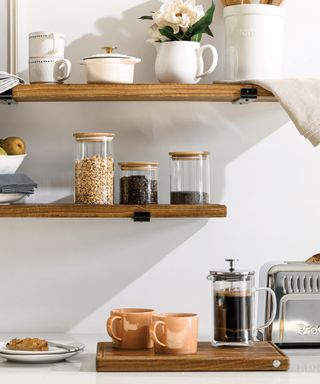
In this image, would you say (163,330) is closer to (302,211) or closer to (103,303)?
(103,303)

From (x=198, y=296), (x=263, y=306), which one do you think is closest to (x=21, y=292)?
(x=198, y=296)

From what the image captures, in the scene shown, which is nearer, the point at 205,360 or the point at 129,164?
the point at 205,360

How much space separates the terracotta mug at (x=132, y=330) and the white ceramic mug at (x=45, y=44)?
65cm

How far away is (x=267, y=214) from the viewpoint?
2.37 meters

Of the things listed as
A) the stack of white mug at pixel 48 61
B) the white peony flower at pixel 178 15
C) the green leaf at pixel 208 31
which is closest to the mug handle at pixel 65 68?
the stack of white mug at pixel 48 61

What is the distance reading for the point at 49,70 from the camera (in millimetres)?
2162

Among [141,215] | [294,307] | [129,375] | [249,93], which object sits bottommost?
[129,375]

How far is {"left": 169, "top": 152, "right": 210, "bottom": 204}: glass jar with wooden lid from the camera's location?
7.23 ft

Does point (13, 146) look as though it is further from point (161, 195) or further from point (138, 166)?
point (161, 195)

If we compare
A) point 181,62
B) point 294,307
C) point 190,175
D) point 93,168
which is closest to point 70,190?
point 93,168

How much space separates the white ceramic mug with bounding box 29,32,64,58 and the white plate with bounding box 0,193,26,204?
336mm

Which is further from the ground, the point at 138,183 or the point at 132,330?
the point at 138,183

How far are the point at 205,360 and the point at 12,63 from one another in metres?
0.93

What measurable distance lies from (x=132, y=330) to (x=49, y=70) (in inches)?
25.9
